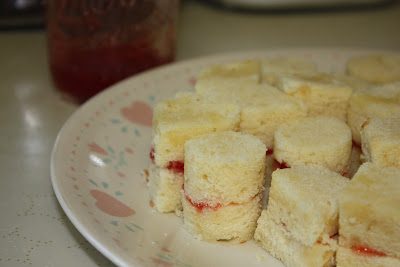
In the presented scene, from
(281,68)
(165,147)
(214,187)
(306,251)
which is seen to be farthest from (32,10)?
(306,251)

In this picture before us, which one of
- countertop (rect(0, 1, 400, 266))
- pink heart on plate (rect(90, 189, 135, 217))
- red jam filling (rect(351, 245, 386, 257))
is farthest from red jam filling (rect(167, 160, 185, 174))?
red jam filling (rect(351, 245, 386, 257))

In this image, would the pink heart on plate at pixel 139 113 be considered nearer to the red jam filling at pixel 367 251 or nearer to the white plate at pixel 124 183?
the white plate at pixel 124 183

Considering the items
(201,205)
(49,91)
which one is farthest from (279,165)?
(49,91)

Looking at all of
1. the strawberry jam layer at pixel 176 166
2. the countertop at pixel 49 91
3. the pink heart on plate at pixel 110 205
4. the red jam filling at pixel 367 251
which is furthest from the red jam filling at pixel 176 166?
the red jam filling at pixel 367 251

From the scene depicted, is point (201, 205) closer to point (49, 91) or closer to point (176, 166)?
point (176, 166)

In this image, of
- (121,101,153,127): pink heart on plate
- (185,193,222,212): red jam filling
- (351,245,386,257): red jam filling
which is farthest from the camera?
(121,101,153,127): pink heart on plate

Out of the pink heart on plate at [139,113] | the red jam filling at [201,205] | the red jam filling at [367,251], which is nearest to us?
the red jam filling at [367,251]

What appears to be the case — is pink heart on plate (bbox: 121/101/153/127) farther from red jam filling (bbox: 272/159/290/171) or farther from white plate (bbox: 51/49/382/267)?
red jam filling (bbox: 272/159/290/171)
